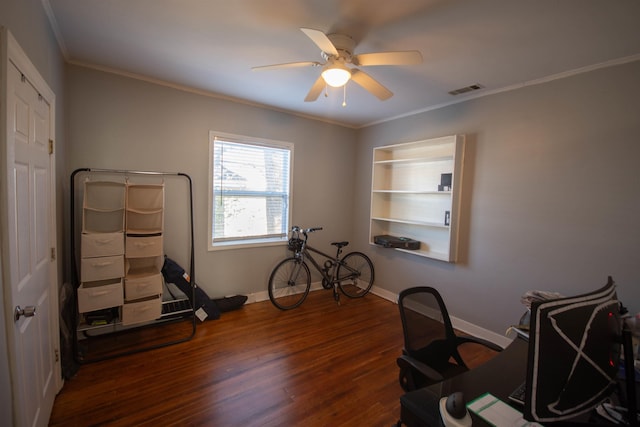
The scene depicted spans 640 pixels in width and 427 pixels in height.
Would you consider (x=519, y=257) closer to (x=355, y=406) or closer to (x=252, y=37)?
(x=355, y=406)

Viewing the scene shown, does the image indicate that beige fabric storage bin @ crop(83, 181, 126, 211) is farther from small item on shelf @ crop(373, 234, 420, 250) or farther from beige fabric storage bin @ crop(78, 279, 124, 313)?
small item on shelf @ crop(373, 234, 420, 250)

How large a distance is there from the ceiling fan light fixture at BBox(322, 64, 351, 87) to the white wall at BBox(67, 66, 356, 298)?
1.84 m

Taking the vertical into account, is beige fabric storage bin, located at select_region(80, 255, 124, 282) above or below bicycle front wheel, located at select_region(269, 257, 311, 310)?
above

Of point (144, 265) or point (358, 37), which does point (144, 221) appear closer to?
point (144, 265)

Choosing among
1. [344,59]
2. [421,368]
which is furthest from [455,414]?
[344,59]

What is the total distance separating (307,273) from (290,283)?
0.27m

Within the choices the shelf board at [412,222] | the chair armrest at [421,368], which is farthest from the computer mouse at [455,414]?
the shelf board at [412,222]

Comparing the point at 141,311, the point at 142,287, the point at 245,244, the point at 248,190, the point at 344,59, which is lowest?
the point at 141,311

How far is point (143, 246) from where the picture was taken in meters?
2.48

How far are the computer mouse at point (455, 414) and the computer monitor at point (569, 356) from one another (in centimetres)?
19

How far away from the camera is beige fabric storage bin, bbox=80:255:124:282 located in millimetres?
2234

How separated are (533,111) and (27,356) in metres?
4.00

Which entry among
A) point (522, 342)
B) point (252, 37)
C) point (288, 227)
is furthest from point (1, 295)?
point (288, 227)

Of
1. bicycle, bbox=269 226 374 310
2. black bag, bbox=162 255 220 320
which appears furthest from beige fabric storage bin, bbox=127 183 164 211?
bicycle, bbox=269 226 374 310
